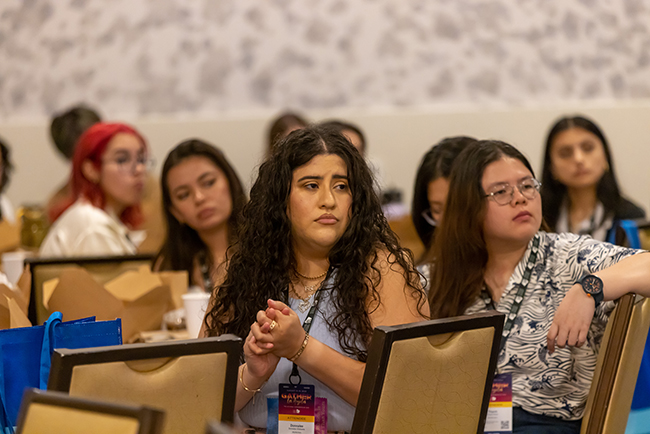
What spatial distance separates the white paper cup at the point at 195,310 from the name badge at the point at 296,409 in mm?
666

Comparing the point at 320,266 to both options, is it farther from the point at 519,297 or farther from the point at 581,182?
the point at 581,182

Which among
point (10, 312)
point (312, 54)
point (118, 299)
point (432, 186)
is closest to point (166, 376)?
point (10, 312)

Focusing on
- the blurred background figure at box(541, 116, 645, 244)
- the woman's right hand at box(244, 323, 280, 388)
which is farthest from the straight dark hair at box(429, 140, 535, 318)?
the blurred background figure at box(541, 116, 645, 244)

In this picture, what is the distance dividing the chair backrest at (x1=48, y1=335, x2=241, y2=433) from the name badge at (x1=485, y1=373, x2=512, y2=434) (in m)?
0.84

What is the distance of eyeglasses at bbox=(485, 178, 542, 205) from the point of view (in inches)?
81.7

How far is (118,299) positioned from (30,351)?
0.59 m

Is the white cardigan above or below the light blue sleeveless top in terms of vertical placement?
above

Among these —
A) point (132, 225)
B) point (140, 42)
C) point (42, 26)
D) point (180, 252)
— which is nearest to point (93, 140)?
point (132, 225)

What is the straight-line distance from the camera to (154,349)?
1.27m

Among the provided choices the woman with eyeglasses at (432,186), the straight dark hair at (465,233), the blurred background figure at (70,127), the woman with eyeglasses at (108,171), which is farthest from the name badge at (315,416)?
the blurred background figure at (70,127)

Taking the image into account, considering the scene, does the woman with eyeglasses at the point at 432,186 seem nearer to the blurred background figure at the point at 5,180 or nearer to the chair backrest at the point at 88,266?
the chair backrest at the point at 88,266

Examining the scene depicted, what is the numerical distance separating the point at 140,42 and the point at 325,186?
414cm

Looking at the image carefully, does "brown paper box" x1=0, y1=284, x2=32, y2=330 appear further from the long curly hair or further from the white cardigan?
the white cardigan

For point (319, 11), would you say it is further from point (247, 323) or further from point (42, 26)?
point (247, 323)
